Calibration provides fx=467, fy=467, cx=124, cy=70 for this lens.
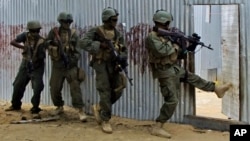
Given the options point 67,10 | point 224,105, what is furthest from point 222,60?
point 67,10

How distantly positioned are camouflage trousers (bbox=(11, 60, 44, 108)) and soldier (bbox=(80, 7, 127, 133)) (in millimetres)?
1574

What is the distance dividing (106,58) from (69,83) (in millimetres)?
1213

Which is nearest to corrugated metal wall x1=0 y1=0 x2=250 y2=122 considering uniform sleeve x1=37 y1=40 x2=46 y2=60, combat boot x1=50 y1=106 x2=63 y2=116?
combat boot x1=50 y1=106 x2=63 y2=116

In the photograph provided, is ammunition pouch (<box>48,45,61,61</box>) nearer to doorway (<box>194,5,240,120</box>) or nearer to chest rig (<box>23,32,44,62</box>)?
chest rig (<box>23,32,44,62</box>)

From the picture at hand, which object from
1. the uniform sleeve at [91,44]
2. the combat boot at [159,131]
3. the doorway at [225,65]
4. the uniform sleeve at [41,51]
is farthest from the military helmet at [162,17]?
the uniform sleeve at [41,51]

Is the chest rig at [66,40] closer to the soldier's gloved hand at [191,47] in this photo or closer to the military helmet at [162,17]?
the military helmet at [162,17]

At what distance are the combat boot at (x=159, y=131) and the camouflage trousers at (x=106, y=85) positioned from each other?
719 mm

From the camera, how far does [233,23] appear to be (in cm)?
718

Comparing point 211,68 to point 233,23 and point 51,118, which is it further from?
point 51,118

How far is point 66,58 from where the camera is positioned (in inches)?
300

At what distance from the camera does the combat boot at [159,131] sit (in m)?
6.69

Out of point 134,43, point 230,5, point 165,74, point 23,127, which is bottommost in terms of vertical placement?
point 23,127

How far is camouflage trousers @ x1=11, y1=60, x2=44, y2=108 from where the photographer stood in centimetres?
823

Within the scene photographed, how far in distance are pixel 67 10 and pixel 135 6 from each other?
1.52m
